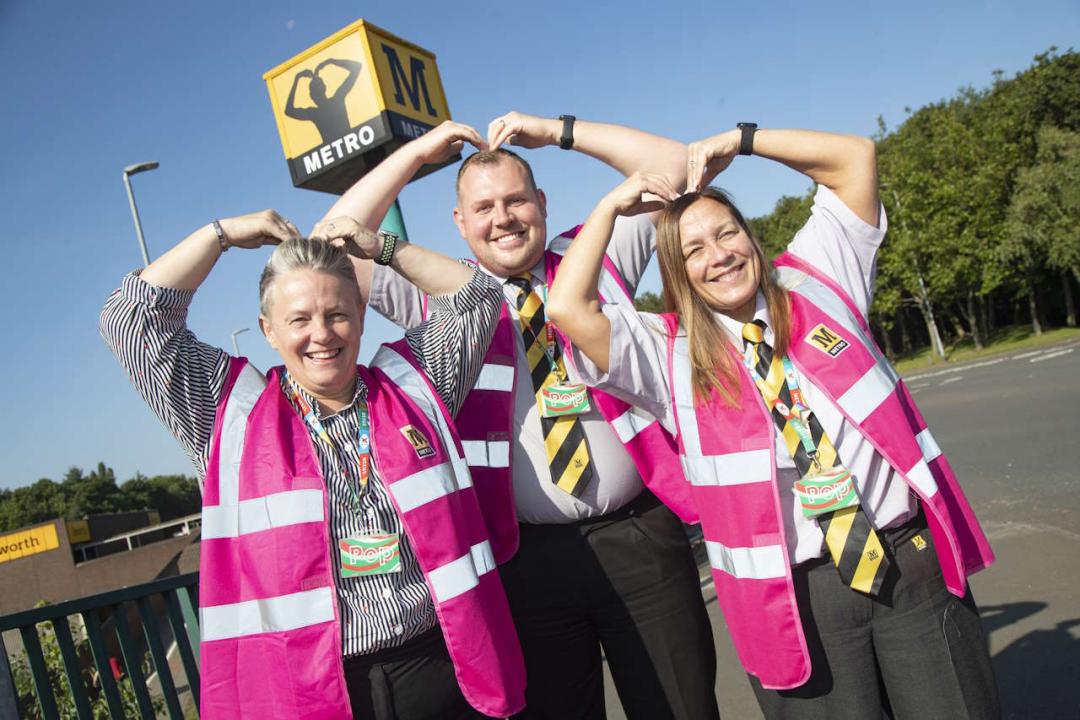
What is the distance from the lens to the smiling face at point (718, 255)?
2416 mm

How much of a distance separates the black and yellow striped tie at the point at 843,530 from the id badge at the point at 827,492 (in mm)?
28

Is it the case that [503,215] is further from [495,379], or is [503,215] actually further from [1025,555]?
[1025,555]

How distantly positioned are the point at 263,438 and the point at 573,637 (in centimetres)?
127

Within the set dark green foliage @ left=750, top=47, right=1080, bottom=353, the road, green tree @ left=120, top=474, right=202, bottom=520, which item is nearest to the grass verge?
dark green foliage @ left=750, top=47, right=1080, bottom=353

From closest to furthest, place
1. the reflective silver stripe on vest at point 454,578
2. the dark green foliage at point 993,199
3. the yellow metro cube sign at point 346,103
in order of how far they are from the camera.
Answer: the reflective silver stripe on vest at point 454,578, the yellow metro cube sign at point 346,103, the dark green foliage at point 993,199

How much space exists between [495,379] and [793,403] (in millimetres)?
988

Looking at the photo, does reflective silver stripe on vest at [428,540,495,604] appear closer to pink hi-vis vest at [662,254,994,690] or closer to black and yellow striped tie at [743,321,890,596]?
pink hi-vis vest at [662,254,994,690]

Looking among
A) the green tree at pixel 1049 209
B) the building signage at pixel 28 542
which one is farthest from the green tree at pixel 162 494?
the green tree at pixel 1049 209

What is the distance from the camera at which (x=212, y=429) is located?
2152 mm

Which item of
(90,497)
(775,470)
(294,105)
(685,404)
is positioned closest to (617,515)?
(685,404)

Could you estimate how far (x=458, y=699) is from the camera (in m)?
2.15

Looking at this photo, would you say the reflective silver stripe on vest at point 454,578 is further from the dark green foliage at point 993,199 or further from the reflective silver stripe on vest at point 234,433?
the dark green foliage at point 993,199

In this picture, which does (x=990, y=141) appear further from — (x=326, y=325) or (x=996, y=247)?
(x=326, y=325)

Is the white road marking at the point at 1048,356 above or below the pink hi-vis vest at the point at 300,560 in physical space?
below
